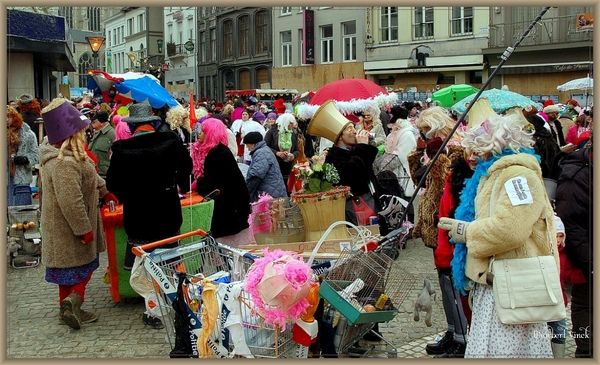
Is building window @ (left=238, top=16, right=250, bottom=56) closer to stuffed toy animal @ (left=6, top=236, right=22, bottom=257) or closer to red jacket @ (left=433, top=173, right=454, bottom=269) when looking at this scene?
stuffed toy animal @ (left=6, top=236, right=22, bottom=257)

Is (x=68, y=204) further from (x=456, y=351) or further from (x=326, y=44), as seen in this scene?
(x=326, y=44)

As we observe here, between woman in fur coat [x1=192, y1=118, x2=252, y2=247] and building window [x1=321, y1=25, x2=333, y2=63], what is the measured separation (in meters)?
25.1

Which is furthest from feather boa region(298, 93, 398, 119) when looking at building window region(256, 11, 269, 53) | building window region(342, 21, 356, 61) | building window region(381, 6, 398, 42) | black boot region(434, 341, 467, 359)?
building window region(256, 11, 269, 53)

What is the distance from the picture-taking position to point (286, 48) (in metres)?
34.2

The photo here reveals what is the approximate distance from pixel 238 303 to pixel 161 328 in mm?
1943

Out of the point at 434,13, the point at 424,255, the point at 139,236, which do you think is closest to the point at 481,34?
the point at 434,13

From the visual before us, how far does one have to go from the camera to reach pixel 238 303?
4.00 m

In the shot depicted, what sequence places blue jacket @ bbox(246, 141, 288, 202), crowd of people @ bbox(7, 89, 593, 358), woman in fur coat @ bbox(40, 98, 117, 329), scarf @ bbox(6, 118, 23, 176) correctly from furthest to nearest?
1. scarf @ bbox(6, 118, 23, 176)
2. blue jacket @ bbox(246, 141, 288, 202)
3. woman in fur coat @ bbox(40, 98, 117, 329)
4. crowd of people @ bbox(7, 89, 593, 358)

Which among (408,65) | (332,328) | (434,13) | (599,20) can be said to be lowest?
(332,328)

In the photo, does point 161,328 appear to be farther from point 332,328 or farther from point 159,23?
point 159,23

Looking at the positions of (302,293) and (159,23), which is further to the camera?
(159,23)

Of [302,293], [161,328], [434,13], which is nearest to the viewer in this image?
[302,293]

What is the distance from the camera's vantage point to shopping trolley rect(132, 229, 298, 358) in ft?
13.2

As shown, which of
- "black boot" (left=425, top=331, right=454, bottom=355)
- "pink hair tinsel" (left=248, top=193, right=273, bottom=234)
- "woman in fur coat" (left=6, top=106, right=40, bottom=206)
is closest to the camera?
"black boot" (left=425, top=331, right=454, bottom=355)
